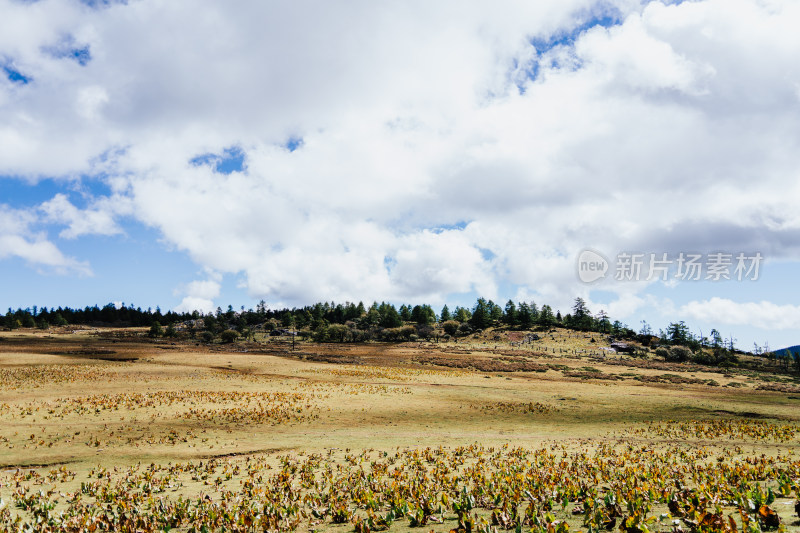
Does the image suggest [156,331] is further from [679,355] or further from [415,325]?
[679,355]

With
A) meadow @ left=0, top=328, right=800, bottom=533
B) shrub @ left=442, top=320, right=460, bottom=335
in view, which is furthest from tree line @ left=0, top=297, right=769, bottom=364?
meadow @ left=0, top=328, right=800, bottom=533

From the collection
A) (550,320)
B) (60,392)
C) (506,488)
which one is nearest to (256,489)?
(506,488)

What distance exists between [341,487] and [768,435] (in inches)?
971

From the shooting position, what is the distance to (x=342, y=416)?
28.2 meters

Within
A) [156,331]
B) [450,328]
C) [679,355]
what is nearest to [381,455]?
[679,355]

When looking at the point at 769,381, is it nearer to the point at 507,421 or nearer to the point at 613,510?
the point at 507,421

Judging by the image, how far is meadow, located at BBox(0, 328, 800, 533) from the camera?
28.2 ft

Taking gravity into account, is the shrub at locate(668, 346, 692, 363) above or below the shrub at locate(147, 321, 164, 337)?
above

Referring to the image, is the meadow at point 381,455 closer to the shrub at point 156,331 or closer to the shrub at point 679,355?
the shrub at point 679,355

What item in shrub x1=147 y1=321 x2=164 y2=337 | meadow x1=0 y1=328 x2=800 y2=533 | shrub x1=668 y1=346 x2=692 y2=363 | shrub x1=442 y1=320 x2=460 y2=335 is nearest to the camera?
meadow x1=0 y1=328 x2=800 y2=533

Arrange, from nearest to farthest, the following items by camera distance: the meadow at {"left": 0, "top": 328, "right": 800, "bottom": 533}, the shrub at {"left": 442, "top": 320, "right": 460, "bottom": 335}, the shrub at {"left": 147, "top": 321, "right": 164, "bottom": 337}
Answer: the meadow at {"left": 0, "top": 328, "right": 800, "bottom": 533} → the shrub at {"left": 147, "top": 321, "right": 164, "bottom": 337} → the shrub at {"left": 442, "top": 320, "right": 460, "bottom": 335}

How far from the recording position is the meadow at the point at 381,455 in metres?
8.60

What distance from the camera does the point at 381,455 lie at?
17188 millimetres

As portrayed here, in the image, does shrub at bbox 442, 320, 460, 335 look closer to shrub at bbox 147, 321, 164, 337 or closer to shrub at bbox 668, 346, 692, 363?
shrub at bbox 668, 346, 692, 363
